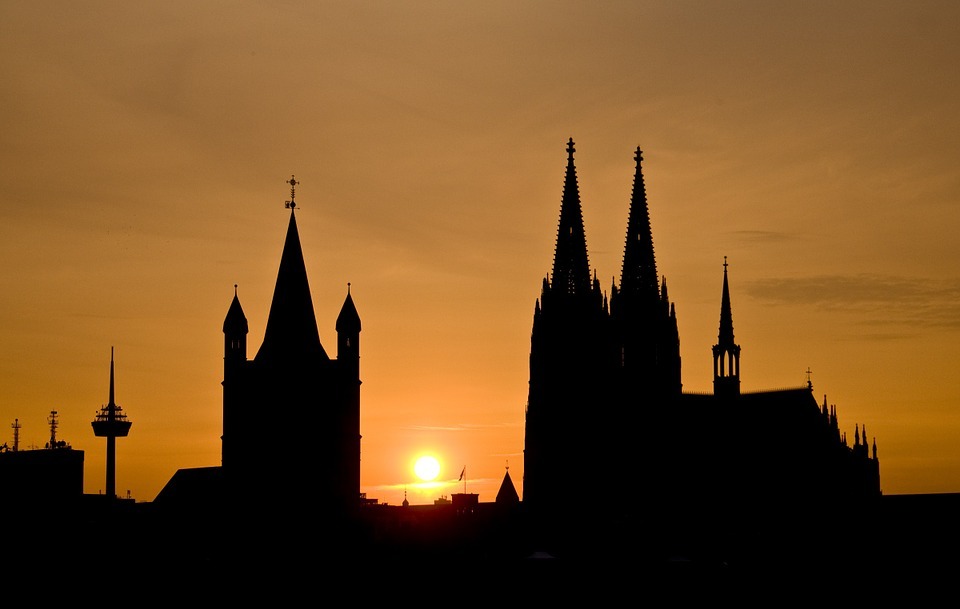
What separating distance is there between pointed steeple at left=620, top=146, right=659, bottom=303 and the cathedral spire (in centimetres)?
2401

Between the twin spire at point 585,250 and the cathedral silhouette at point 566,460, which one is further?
the twin spire at point 585,250

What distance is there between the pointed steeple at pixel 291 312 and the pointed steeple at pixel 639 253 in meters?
24.0

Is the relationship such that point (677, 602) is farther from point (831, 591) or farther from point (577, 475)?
point (577, 475)

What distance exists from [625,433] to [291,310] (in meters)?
29.1

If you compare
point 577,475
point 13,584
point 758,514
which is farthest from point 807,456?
point 13,584

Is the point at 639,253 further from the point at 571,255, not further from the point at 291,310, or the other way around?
the point at 291,310

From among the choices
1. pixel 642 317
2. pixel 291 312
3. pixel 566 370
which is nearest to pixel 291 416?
pixel 291 312

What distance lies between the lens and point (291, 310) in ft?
415

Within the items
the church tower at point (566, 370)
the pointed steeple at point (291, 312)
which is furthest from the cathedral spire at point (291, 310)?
the church tower at point (566, 370)

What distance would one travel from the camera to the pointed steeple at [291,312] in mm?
126125

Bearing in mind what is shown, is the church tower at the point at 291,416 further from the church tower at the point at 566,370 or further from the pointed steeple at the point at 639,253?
the pointed steeple at the point at 639,253

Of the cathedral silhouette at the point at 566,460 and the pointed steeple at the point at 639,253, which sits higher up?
the pointed steeple at the point at 639,253

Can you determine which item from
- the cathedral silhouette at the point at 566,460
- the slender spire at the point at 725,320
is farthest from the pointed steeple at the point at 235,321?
the slender spire at the point at 725,320

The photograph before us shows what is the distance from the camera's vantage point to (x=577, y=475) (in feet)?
442
